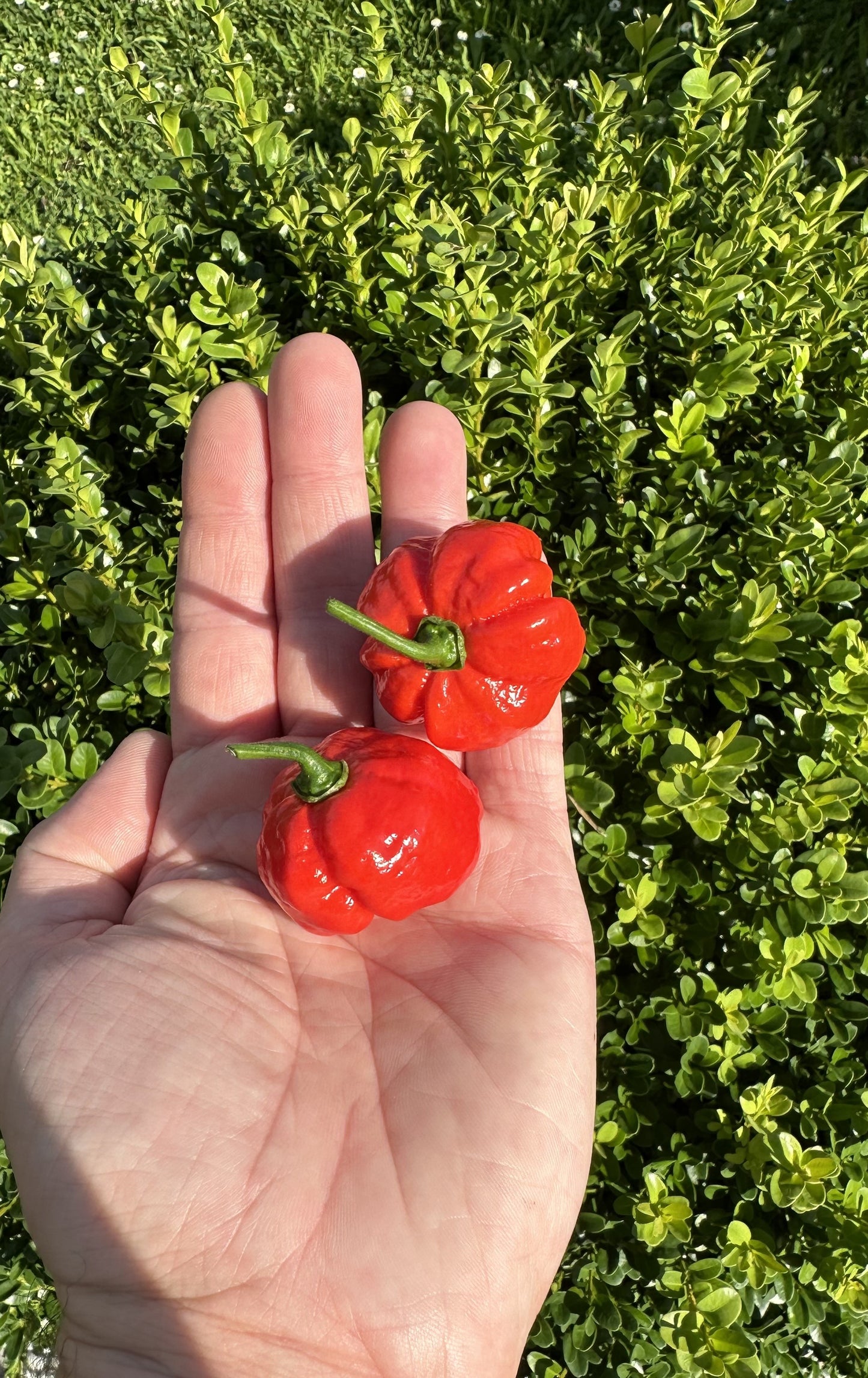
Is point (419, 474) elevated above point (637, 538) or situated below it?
above

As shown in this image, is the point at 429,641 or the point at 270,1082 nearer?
the point at 270,1082

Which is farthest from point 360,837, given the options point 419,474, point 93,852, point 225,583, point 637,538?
point 637,538

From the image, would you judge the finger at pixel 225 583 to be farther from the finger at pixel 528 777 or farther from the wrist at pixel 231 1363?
the wrist at pixel 231 1363

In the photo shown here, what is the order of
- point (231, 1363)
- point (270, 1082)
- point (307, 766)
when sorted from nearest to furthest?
point (231, 1363), point (270, 1082), point (307, 766)

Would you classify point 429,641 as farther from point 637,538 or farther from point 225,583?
point 637,538

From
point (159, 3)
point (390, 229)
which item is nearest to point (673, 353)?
point (390, 229)

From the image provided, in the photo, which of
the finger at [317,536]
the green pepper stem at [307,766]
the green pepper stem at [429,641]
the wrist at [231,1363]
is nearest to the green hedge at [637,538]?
the finger at [317,536]

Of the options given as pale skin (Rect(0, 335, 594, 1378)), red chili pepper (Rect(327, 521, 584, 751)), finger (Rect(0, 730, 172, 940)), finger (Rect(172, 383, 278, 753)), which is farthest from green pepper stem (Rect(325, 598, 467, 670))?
finger (Rect(0, 730, 172, 940))
